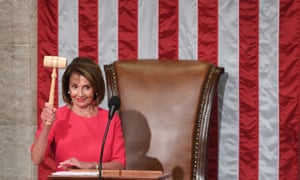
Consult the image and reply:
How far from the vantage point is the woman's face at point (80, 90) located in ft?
14.1

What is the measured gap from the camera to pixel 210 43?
5395 millimetres

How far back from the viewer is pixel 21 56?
5516 mm

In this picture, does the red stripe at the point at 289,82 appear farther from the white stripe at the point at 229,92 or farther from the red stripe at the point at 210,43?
the red stripe at the point at 210,43

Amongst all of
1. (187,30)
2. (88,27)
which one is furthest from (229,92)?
(88,27)

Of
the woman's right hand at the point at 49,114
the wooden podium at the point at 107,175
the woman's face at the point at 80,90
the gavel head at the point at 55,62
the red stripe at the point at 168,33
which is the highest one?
the red stripe at the point at 168,33

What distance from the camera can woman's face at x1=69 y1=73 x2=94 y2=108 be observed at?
429cm

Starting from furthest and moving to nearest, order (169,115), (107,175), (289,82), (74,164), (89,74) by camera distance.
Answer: (289,82), (169,115), (89,74), (74,164), (107,175)

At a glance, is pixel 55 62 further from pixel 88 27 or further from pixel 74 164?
pixel 88 27

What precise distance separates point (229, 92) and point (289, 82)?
417mm

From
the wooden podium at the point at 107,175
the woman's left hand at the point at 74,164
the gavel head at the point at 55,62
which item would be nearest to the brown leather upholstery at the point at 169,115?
the woman's left hand at the point at 74,164

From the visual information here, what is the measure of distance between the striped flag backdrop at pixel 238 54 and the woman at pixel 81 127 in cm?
110

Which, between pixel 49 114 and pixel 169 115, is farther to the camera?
pixel 169 115

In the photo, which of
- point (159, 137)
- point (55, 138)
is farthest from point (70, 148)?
point (159, 137)

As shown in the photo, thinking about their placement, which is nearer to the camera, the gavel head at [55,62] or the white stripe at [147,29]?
the gavel head at [55,62]
